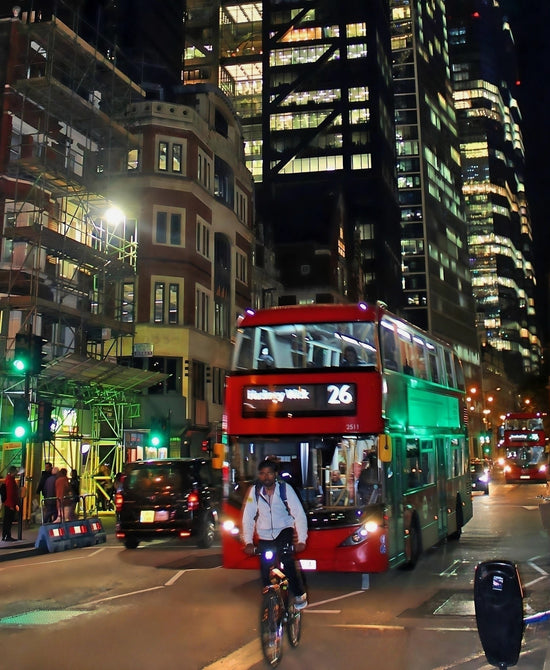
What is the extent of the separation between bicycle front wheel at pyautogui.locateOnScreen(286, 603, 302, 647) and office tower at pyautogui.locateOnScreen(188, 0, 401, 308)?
9474 cm

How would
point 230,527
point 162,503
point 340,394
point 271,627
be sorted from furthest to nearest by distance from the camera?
point 162,503 → point 230,527 → point 340,394 → point 271,627

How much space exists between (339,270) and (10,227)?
142 feet

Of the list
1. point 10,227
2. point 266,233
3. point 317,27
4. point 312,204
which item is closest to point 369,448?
point 10,227

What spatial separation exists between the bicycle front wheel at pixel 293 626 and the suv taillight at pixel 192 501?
887cm

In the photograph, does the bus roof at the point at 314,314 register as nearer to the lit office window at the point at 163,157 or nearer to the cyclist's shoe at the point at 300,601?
the cyclist's shoe at the point at 300,601

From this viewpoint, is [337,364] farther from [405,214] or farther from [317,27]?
[405,214]

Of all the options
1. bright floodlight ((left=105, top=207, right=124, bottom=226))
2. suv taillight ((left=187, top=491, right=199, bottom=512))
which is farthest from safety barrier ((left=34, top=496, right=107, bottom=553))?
bright floodlight ((left=105, top=207, right=124, bottom=226))

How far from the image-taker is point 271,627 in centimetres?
704

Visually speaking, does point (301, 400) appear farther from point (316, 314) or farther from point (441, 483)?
point (441, 483)

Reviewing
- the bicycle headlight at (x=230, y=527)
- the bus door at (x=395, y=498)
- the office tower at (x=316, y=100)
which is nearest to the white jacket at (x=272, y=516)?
the bicycle headlight at (x=230, y=527)

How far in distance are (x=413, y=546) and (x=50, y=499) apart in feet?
31.1

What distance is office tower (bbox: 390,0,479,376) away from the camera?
125 m

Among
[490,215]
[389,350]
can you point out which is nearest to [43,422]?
[389,350]

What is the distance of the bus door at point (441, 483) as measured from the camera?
51.9ft
